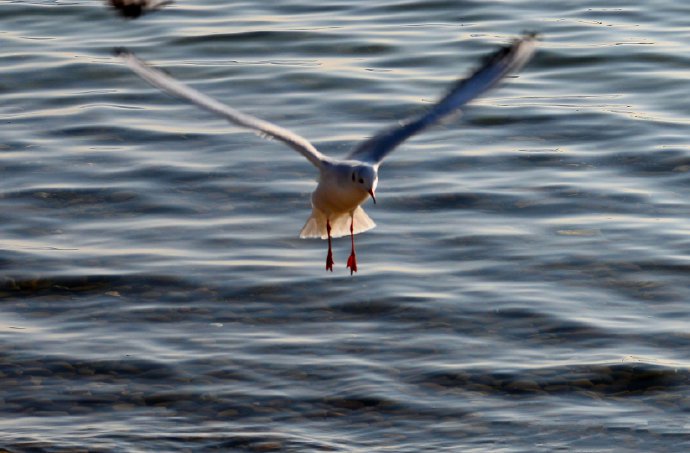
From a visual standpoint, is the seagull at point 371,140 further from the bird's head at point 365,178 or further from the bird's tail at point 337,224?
the bird's tail at point 337,224

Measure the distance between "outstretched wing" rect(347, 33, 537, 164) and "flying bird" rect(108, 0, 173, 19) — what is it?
1689 millimetres

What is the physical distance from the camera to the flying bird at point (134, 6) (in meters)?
10.5

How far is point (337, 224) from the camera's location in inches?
460

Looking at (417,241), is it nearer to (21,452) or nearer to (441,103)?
(441,103)

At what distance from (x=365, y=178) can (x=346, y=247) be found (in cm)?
332

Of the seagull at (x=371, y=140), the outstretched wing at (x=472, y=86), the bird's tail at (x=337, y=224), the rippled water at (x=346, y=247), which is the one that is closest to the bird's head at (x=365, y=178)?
the seagull at (x=371, y=140)

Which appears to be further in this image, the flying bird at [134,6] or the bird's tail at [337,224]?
the bird's tail at [337,224]

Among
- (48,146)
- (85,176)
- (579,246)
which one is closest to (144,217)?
(85,176)

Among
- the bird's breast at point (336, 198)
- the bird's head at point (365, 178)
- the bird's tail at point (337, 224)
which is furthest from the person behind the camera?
the bird's tail at point (337, 224)

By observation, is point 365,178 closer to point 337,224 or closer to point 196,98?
point 196,98

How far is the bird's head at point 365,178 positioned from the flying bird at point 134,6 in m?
1.66

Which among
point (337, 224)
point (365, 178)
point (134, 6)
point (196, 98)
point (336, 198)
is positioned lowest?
point (337, 224)

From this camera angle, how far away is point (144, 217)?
14242 mm

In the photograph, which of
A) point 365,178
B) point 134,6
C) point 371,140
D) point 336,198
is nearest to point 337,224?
point 371,140
